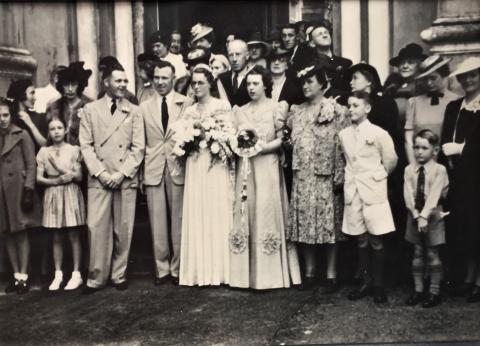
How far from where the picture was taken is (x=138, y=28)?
16.7ft

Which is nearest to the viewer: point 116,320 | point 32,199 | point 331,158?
point 116,320

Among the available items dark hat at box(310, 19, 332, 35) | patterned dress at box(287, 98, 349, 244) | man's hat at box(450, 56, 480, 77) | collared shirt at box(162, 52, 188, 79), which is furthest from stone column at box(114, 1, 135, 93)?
man's hat at box(450, 56, 480, 77)

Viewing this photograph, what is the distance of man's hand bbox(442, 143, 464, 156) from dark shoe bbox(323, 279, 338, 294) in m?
1.18

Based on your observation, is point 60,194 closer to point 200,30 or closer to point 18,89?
point 18,89

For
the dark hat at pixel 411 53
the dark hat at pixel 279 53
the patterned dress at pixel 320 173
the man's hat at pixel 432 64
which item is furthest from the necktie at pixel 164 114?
the man's hat at pixel 432 64

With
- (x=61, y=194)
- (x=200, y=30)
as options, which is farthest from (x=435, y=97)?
(x=61, y=194)

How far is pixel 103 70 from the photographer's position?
4992 mm

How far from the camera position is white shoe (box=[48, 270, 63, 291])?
15.9ft

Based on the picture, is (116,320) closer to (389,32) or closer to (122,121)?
(122,121)

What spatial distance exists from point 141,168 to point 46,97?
98cm

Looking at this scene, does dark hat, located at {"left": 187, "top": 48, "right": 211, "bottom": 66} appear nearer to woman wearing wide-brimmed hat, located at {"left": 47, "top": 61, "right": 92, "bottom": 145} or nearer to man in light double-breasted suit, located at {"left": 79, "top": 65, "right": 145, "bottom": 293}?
man in light double-breasted suit, located at {"left": 79, "top": 65, "right": 145, "bottom": 293}

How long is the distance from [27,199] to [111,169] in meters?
0.67

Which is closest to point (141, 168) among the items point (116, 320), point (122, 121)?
point (122, 121)

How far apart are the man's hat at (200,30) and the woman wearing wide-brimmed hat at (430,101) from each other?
158cm
